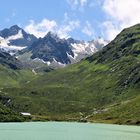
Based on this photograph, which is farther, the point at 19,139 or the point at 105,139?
the point at 105,139

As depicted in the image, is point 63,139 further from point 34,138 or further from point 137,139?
point 137,139

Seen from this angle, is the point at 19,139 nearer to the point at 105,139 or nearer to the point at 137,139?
the point at 105,139

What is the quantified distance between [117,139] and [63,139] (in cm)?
2010

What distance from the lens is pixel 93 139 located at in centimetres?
14575

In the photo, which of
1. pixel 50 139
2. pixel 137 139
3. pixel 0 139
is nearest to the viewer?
pixel 0 139

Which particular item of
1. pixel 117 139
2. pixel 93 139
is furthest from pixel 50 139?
Result: pixel 117 139

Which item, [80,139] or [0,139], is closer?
[0,139]

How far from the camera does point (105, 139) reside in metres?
148

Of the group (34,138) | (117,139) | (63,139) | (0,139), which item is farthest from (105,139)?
(0,139)

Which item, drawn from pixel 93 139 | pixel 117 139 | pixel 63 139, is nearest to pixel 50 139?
pixel 63 139

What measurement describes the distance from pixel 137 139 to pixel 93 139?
56.0 ft

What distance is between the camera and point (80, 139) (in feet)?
476

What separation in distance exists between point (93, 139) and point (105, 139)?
16.6ft

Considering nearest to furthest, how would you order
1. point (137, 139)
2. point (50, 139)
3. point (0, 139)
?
1. point (0, 139)
2. point (50, 139)
3. point (137, 139)
